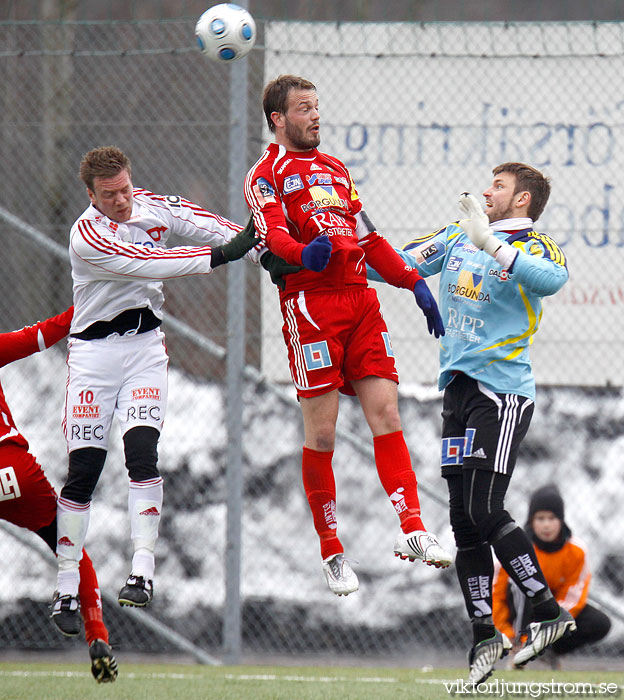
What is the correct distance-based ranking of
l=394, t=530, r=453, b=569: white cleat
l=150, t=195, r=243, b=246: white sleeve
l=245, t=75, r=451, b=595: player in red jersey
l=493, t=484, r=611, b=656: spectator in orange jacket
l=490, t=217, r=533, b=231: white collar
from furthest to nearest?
1. l=493, t=484, r=611, b=656: spectator in orange jacket
2. l=150, t=195, r=243, b=246: white sleeve
3. l=490, t=217, r=533, b=231: white collar
4. l=245, t=75, r=451, b=595: player in red jersey
5. l=394, t=530, r=453, b=569: white cleat

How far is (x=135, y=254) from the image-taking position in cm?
492

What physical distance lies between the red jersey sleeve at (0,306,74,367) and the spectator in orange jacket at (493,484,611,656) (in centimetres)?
314

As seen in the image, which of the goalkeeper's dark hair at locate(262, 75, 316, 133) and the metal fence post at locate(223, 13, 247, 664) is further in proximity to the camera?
the metal fence post at locate(223, 13, 247, 664)

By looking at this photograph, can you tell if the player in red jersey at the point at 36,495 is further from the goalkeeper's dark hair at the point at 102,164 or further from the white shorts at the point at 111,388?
the goalkeeper's dark hair at the point at 102,164

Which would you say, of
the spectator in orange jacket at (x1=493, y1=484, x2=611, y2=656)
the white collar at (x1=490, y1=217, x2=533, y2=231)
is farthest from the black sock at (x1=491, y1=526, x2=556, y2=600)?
the spectator in orange jacket at (x1=493, y1=484, x2=611, y2=656)

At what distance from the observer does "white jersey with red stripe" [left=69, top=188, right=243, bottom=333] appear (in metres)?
4.91

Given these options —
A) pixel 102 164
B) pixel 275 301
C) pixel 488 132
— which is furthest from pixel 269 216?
pixel 488 132

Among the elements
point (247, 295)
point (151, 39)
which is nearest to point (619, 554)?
point (247, 295)

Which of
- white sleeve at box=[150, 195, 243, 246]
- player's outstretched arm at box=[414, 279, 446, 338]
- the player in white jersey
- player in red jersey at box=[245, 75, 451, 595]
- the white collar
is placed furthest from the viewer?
white sleeve at box=[150, 195, 243, 246]

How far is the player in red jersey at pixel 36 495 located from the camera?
16.9 ft

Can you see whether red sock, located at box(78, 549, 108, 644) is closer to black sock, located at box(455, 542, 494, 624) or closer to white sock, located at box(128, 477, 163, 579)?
white sock, located at box(128, 477, 163, 579)

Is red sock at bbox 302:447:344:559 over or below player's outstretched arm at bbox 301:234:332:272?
below

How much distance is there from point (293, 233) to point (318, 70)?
8.85 ft

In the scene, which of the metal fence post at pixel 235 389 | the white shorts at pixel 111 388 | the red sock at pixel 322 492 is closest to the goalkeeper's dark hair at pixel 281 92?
the white shorts at pixel 111 388
